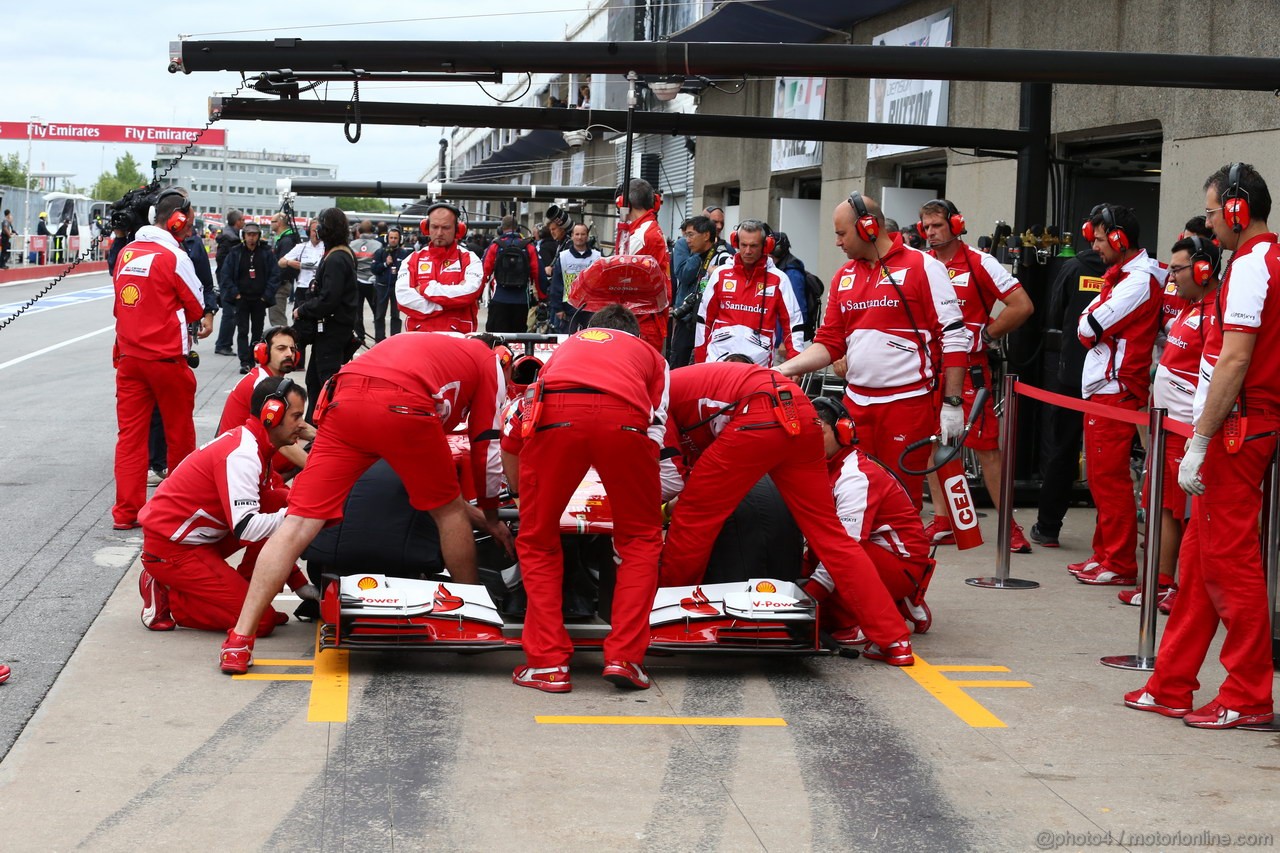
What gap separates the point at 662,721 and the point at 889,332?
3.05 meters

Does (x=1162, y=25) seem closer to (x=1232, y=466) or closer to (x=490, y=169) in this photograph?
(x=1232, y=466)

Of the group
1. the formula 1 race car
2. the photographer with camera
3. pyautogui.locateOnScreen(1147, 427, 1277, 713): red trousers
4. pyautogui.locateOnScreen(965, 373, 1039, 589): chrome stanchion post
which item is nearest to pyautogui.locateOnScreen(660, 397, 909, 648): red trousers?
the formula 1 race car

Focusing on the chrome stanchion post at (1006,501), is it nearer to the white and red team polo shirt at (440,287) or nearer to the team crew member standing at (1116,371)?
the team crew member standing at (1116,371)

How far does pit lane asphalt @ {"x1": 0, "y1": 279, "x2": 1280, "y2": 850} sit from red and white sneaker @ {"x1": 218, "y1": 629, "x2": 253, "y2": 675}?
0.10 meters

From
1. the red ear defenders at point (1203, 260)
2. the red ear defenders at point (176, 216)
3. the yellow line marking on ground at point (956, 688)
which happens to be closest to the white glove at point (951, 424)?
Answer: the red ear defenders at point (1203, 260)

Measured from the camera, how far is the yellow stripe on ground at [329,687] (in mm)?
5258

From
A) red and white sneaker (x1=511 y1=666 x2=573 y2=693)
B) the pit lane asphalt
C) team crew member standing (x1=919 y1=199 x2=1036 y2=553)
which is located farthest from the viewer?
team crew member standing (x1=919 y1=199 x2=1036 y2=553)

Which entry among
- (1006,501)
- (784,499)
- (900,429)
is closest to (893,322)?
(900,429)

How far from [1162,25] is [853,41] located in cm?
706

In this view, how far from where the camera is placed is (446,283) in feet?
32.3

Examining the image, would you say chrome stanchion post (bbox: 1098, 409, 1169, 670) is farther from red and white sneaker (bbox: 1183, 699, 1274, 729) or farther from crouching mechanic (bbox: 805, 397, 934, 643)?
crouching mechanic (bbox: 805, 397, 934, 643)

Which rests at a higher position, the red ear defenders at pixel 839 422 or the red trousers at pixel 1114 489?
the red ear defenders at pixel 839 422

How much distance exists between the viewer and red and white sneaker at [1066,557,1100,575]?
26.8ft

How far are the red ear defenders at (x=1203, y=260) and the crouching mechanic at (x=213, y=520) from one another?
4414 mm
